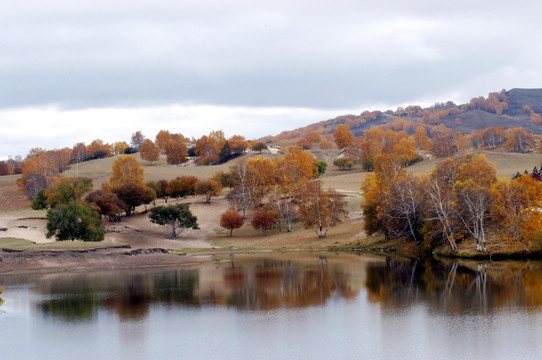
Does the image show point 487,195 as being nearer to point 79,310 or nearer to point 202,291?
point 202,291

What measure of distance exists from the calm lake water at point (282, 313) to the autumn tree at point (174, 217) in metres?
24.6

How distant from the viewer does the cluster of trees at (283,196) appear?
78188 mm

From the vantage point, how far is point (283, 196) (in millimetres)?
93750

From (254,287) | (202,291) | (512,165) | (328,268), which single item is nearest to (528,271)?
(328,268)

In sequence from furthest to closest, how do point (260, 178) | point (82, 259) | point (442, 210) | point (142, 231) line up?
point (260, 178)
point (142, 231)
point (82, 259)
point (442, 210)

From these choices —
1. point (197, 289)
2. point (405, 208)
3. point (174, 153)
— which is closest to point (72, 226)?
point (197, 289)

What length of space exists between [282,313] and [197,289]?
10.9 m

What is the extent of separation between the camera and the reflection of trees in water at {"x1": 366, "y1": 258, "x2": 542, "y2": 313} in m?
36.5

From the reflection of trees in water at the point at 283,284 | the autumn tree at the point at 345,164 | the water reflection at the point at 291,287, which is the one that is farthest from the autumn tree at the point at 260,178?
the autumn tree at the point at 345,164

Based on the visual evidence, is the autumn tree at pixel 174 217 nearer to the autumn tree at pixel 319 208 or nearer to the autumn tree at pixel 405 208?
the autumn tree at pixel 319 208

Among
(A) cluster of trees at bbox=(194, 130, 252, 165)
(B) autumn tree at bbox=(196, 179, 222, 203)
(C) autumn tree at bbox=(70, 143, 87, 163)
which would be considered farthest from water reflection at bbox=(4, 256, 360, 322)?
(C) autumn tree at bbox=(70, 143, 87, 163)

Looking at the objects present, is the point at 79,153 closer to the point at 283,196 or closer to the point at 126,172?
the point at 126,172

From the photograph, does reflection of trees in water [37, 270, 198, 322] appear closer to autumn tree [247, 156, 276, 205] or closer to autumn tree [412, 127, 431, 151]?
autumn tree [247, 156, 276, 205]

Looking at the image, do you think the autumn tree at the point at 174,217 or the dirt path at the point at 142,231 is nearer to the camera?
the dirt path at the point at 142,231
